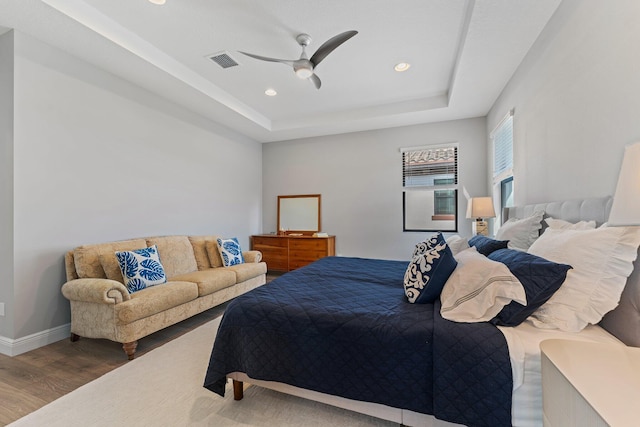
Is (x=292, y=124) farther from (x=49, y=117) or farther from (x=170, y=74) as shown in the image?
(x=49, y=117)

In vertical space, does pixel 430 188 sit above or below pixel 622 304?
above

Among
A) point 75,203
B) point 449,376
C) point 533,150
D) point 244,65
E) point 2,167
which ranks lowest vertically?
point 449,376

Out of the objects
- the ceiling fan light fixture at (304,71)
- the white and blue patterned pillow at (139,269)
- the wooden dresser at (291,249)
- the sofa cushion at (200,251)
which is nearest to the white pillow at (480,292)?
the ceiling fan light fixture at (304,71)

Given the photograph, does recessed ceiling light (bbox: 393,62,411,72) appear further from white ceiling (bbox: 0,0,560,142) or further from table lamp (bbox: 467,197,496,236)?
table lamp (bbox: 467,197,496,236)

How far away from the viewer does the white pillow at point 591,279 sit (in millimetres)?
1174

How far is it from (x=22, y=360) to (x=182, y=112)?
10.9ft

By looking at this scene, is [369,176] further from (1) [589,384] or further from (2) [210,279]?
(1) [589,384]

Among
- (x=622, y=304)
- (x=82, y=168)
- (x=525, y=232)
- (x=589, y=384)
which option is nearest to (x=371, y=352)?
(x=589, y=384)

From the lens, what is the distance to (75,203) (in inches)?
109

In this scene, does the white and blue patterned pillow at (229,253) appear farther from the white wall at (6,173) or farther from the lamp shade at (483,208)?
the lamp shade at (483,208)

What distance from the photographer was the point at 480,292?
135 cm

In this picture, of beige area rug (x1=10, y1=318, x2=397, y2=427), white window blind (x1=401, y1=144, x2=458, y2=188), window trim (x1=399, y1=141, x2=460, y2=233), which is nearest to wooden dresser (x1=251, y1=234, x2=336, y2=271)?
window trim (x1=399, y1=141, x2=460, y2=233)

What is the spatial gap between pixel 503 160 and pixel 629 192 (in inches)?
122

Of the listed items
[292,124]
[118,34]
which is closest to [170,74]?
[118,34]
